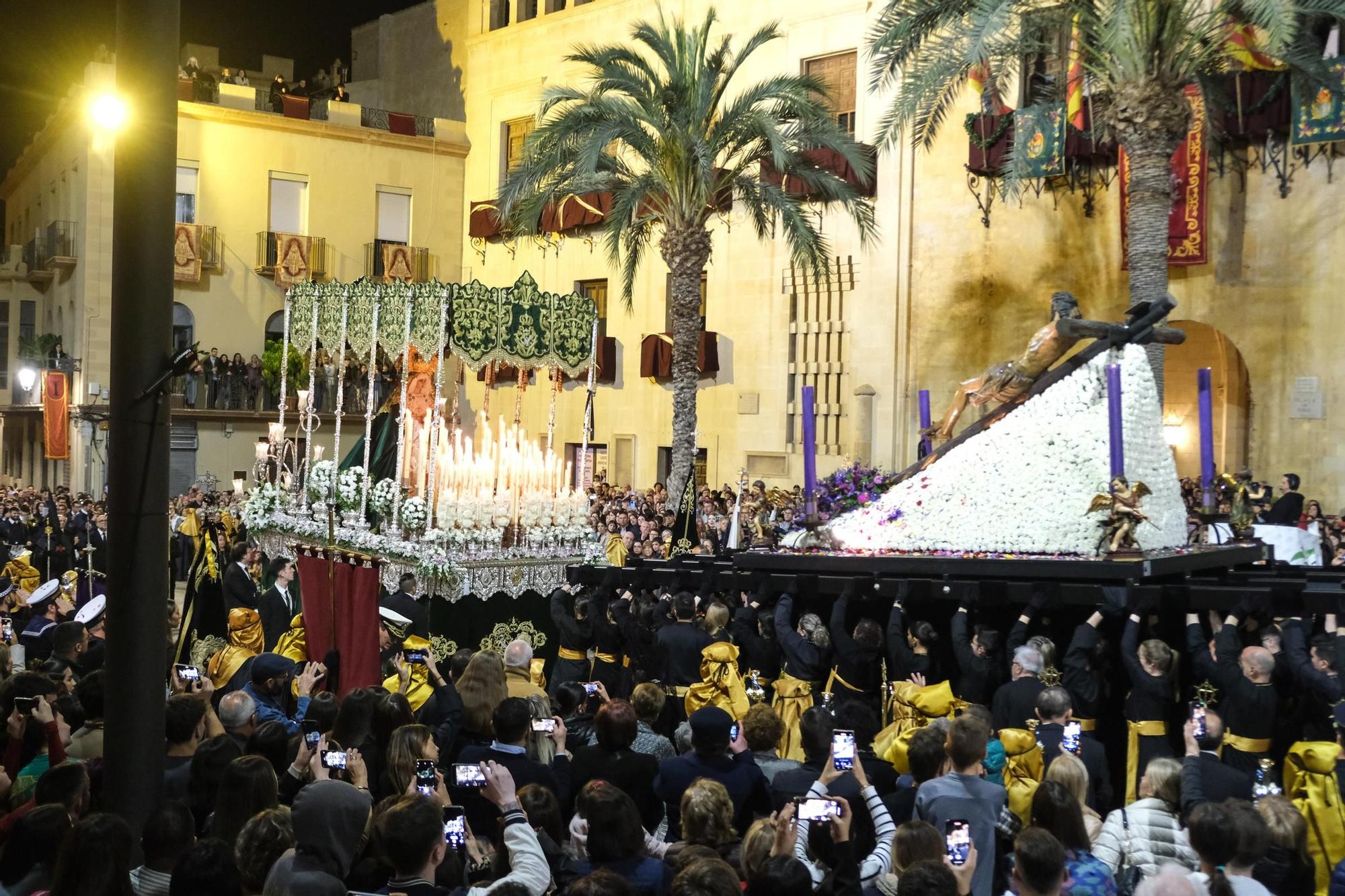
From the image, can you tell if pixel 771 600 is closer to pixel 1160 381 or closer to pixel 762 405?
pixel 1160 381

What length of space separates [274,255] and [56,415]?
6055 mm

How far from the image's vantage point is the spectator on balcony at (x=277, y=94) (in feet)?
109

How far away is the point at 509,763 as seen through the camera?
544cm

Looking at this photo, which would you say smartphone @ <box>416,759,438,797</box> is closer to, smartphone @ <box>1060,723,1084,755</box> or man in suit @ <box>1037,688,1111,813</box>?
smartphone @ <box>1060,723,1084,755</box>

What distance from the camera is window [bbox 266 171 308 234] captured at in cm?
3300

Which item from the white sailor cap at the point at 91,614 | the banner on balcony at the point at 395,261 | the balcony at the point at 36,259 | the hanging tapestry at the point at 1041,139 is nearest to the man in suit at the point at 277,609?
the white sailor cap at the point at 91,614

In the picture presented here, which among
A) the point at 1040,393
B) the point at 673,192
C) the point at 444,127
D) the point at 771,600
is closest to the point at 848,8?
the point at 673,192

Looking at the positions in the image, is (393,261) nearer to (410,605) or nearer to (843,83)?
(843,83)

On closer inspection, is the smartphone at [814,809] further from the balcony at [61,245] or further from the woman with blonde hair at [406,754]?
the balcony at [61,245]

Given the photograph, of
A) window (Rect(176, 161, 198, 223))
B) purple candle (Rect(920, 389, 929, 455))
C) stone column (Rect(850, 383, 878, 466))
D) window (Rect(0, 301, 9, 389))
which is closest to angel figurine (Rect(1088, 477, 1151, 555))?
purple candle (Rect(920, 389, 929, 455))

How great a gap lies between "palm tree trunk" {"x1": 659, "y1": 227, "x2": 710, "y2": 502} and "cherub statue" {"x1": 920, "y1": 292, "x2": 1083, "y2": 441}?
10.6 meters

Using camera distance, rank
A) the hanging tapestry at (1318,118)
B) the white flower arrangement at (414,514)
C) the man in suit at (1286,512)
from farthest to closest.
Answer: the hanging tapestry at (1318,118) < the man in suit at (1286,512) < the white flower arrangement at (414,514)

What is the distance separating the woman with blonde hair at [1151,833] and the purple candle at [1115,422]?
4582 mm

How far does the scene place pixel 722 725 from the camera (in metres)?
5.57
